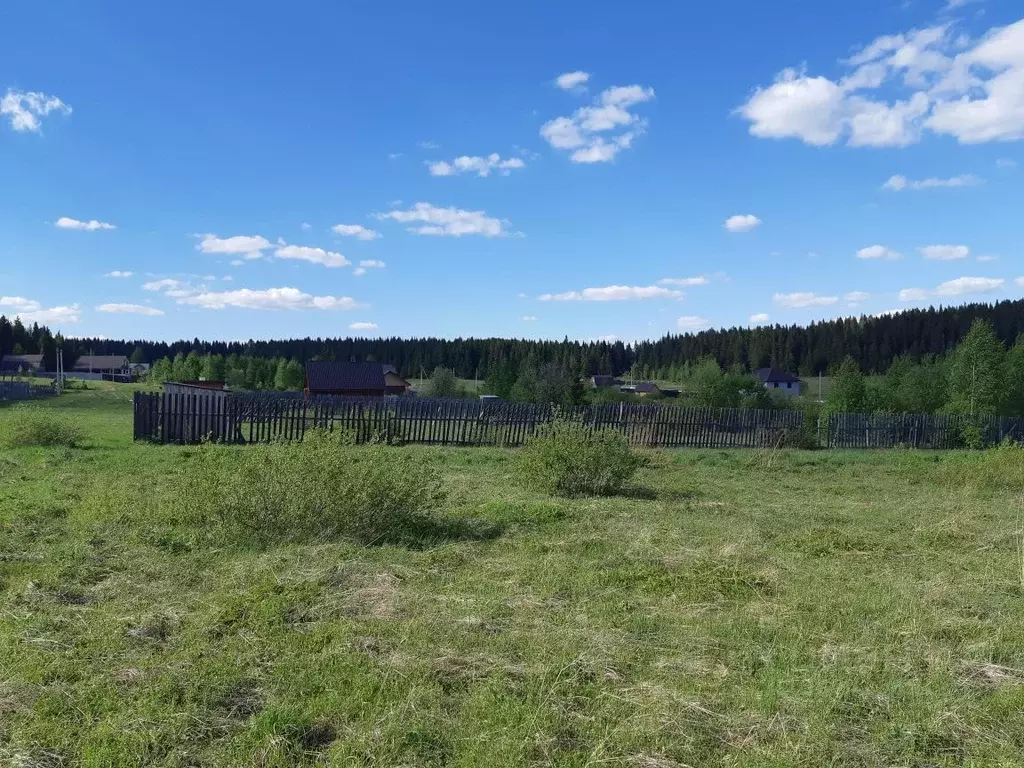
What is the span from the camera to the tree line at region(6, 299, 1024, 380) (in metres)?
89.6

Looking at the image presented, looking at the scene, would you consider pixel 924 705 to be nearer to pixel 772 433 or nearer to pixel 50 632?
pixel 50 632

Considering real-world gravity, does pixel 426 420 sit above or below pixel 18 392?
above

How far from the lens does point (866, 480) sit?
49.4ft

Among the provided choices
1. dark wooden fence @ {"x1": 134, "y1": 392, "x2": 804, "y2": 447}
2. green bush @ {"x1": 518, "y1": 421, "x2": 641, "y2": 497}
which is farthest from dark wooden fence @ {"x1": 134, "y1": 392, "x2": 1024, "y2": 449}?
green bush @ {"x1": 518, "y1": 421, "x2": 641, "y2": 497}

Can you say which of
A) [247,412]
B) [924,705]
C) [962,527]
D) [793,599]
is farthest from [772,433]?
[924,705]

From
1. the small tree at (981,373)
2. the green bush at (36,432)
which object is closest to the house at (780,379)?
the small tree at (981,373)

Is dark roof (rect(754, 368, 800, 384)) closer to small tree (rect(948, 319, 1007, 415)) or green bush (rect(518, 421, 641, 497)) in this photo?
small tree (rect(948, 319, 1007, 415))

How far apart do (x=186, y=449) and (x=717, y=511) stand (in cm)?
1207

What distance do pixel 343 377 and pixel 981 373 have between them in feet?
140

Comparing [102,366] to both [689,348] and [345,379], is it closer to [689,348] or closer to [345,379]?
[345,379]

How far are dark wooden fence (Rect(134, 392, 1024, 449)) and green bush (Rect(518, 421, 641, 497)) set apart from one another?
332cm

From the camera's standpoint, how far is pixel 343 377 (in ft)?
180

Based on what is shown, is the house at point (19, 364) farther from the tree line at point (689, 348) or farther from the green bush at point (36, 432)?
the green bush at point (36, 432)

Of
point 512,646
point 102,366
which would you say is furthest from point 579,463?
point 102,366
